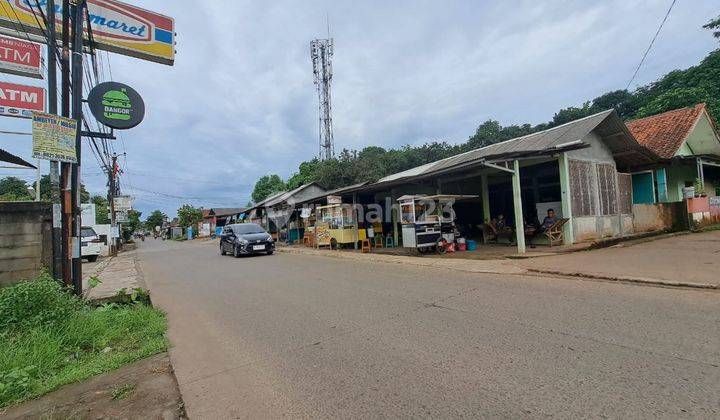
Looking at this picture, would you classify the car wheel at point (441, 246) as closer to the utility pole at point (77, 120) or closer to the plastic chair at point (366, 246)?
the plastic chair at point (366, 246)

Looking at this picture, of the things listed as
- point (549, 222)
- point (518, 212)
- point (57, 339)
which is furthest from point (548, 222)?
point (57, 339)

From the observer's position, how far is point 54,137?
5551 mm

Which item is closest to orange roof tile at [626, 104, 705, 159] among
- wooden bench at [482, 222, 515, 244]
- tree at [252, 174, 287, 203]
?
wooden bench at [482, 222, 515, 244]

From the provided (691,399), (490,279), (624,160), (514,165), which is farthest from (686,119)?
(691,399)

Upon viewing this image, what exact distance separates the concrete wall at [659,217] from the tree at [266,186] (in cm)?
4965

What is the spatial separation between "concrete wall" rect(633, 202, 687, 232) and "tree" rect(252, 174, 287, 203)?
163 feet

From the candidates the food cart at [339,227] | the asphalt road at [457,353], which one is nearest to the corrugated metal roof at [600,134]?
the food cart at [339,227]

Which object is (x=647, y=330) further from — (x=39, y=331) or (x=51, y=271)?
(x=51, y=271)

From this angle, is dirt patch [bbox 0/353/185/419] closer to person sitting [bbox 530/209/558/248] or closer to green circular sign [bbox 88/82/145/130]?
green circular sign [bbox 88/82/145/130]

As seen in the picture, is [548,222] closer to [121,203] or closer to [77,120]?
[77,120]

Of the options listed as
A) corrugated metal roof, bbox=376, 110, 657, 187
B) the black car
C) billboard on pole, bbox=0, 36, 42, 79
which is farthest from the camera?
the black car

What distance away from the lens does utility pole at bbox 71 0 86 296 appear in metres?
6.14

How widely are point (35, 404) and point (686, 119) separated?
78.7 ft

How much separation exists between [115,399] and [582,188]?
14047 millimetres
